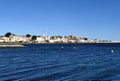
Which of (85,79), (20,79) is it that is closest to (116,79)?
(85,79)

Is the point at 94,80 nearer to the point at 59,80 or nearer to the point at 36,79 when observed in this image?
the point at 59,80

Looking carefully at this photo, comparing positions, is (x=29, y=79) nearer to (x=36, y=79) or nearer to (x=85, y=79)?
(x=36, y=79)

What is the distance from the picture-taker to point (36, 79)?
3769 cm

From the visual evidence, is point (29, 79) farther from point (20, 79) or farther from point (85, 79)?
point (85, 79)

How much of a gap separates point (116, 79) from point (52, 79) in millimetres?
7649

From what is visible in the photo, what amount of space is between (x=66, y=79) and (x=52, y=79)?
1.71 metres

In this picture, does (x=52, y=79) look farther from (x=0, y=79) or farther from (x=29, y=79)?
(x=0, y=79)

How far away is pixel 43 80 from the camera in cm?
3647

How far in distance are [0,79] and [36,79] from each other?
4.34 m

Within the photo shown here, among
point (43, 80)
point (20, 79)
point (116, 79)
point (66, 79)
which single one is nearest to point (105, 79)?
point (116, 79)

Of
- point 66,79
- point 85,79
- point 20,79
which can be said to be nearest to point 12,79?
point 20,79

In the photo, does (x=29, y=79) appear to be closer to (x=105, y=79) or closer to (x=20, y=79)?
(x=20, y=79)

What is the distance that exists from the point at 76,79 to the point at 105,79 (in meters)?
3.50

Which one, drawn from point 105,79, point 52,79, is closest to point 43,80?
point 52,79
